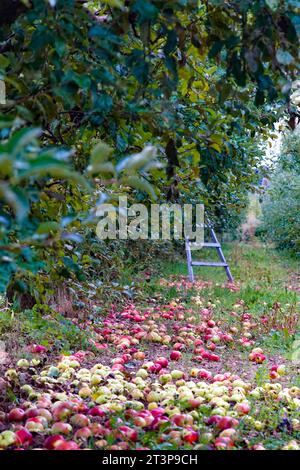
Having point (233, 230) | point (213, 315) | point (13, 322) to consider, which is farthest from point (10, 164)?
point (233, 230)

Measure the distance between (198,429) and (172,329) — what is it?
2.31 metres

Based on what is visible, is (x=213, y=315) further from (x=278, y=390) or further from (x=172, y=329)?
(x=278, y=390)

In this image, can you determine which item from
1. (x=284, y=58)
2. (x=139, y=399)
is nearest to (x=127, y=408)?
(x=139, y=399)

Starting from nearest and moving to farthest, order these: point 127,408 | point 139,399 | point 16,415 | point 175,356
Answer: point 16,415, point 127,408, point 139,399, point 175,356

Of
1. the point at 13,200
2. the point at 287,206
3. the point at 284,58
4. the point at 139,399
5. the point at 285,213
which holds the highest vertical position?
the point at 287,206

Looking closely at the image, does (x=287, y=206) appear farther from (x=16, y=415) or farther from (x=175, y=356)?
(x=16, y=415)

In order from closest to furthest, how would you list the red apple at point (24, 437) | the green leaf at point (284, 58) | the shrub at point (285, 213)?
1. the green leaf at point (284, 58)
2. the red apple at point (24, 437)
3. the shrub at point (285, 213)

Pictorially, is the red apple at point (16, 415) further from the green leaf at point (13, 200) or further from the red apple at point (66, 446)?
the green leaf at point (13, 200)

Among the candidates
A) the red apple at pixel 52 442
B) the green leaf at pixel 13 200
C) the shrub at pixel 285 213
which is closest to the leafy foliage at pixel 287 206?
the shrub at pixel 285 213

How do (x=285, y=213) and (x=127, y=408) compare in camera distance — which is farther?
(x=285, y=213)

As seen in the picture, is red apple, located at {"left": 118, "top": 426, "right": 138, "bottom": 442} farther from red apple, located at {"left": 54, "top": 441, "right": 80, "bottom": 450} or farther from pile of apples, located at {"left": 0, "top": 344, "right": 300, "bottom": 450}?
red apple, located at {"left": 54, "top": 441, "right": 80, "bottom": 450}

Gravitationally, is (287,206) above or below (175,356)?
above

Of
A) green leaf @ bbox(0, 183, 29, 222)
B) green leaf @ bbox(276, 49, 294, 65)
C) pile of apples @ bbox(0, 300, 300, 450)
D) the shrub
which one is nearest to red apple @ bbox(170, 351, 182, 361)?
pile of apples @ bbox(0, 300, 300, 450)
